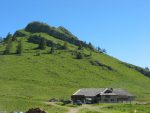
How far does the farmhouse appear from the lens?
12425cm

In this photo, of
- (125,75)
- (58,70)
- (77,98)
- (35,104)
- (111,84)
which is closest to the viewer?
(35,104)

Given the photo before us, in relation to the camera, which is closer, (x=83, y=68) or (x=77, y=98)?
(x=77, y=98)

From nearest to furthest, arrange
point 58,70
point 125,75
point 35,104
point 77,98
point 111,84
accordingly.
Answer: point 35,104, point 77,98, point 111,84, point 58,70, point 125,75

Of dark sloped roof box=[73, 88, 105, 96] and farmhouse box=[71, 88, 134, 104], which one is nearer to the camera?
farmhouse box=[71, 88, 134, 104]

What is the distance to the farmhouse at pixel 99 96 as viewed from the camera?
12425 cm

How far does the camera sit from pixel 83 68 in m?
194

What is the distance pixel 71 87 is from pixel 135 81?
1964 inches

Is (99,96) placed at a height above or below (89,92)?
below

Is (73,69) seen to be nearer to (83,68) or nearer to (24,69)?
(83,68)

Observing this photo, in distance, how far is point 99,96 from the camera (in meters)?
125

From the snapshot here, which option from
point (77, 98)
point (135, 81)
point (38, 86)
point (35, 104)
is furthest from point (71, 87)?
point (35, 104)

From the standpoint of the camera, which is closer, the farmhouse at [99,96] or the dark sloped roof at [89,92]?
the farmhouse at [99,96]

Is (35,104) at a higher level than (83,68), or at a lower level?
lower

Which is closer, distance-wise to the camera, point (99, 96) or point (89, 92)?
point (99, 96)
